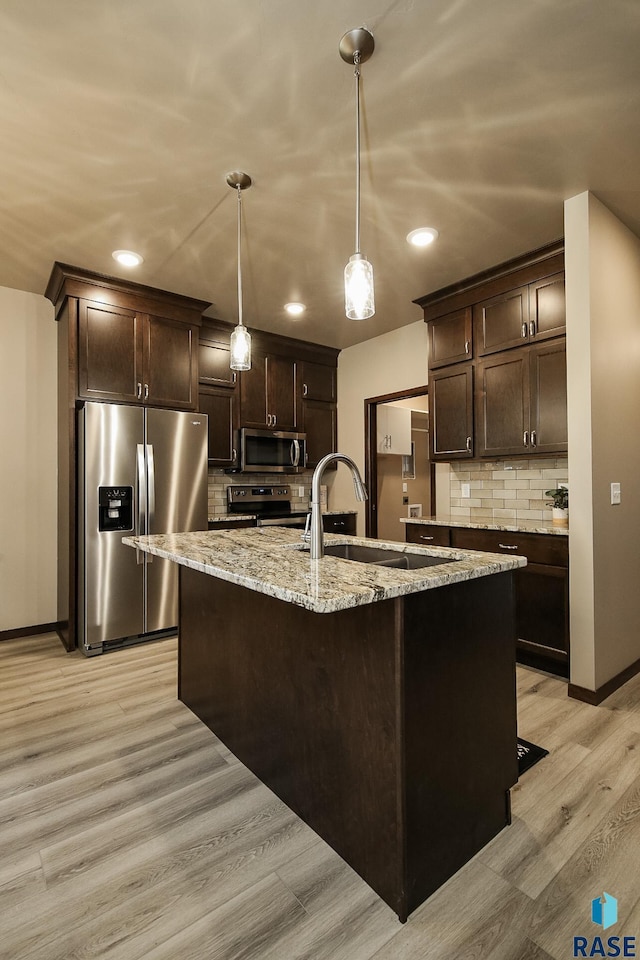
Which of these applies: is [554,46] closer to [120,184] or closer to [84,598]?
[120,184]

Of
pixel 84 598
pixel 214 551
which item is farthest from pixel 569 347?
pixel 84 598

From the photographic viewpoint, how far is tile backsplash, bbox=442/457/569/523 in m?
3.44

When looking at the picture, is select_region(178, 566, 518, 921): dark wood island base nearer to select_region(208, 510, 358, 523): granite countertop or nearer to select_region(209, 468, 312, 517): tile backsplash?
Answer: select_region(208, 510, 358, 523): granite countertop

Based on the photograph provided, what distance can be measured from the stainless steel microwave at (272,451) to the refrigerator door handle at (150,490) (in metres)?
1.06

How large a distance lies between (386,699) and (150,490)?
270 centimetres

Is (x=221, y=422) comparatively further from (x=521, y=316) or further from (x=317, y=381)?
(x=521, y=316)

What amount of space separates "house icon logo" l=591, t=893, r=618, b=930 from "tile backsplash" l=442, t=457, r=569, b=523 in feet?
7.97

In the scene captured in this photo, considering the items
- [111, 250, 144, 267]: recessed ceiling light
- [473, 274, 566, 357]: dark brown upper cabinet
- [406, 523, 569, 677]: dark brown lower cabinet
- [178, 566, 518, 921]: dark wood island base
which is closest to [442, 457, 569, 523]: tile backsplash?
[406, 523, 569, 677]: dark brown lower cabinet

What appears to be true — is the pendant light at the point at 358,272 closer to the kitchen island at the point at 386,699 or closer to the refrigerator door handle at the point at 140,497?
the kitchen island at the point at 386,699

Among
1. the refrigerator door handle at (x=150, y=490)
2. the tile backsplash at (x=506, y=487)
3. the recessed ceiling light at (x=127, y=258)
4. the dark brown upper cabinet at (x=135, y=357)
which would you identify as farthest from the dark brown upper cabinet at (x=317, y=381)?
the recessed ceiling light at (x=127, y=258)

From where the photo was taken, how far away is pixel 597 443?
8.46 ft

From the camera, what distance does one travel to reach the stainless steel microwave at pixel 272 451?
4.52m

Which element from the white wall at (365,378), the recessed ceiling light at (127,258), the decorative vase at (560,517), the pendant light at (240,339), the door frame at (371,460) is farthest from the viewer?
the door frame at (371,460)

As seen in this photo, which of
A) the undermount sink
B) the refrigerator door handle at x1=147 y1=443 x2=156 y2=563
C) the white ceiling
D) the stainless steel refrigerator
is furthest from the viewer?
the refrigerator door handle at x1=147 y1=443 x2=156 y2=563
